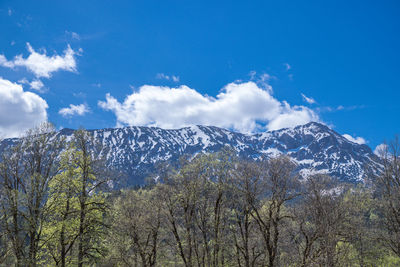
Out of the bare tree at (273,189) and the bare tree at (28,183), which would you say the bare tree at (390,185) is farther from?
the bare tree at (28,183)

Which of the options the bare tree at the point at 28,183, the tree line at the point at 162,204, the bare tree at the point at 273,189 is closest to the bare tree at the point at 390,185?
the tree line at the point at 162,204

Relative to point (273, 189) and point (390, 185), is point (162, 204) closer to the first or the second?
point (273, 189)

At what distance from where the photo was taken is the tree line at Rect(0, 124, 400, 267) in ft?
75.6

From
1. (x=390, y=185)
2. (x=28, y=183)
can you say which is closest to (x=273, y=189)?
(x=390, y=185)

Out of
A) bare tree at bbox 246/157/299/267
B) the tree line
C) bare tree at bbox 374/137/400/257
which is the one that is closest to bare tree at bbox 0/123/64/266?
the tree line

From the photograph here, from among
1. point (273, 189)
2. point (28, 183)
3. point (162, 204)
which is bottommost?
point (162, 204)

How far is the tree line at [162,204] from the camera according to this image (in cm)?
2303

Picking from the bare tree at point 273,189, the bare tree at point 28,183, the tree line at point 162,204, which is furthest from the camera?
the bare tree at point 273,189

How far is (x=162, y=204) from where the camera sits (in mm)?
31766

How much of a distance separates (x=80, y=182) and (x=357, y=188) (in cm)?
3876

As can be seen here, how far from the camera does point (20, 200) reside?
21.8 metres

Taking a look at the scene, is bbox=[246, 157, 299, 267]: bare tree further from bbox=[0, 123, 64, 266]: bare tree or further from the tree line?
bbox=[0, 123, 64, 266]: bare tree

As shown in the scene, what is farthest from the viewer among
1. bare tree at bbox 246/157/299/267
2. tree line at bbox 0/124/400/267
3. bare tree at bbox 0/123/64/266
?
bare tree at bbox 246/157/299/267

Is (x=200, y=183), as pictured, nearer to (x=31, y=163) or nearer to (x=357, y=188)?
(x=31, y=163)
